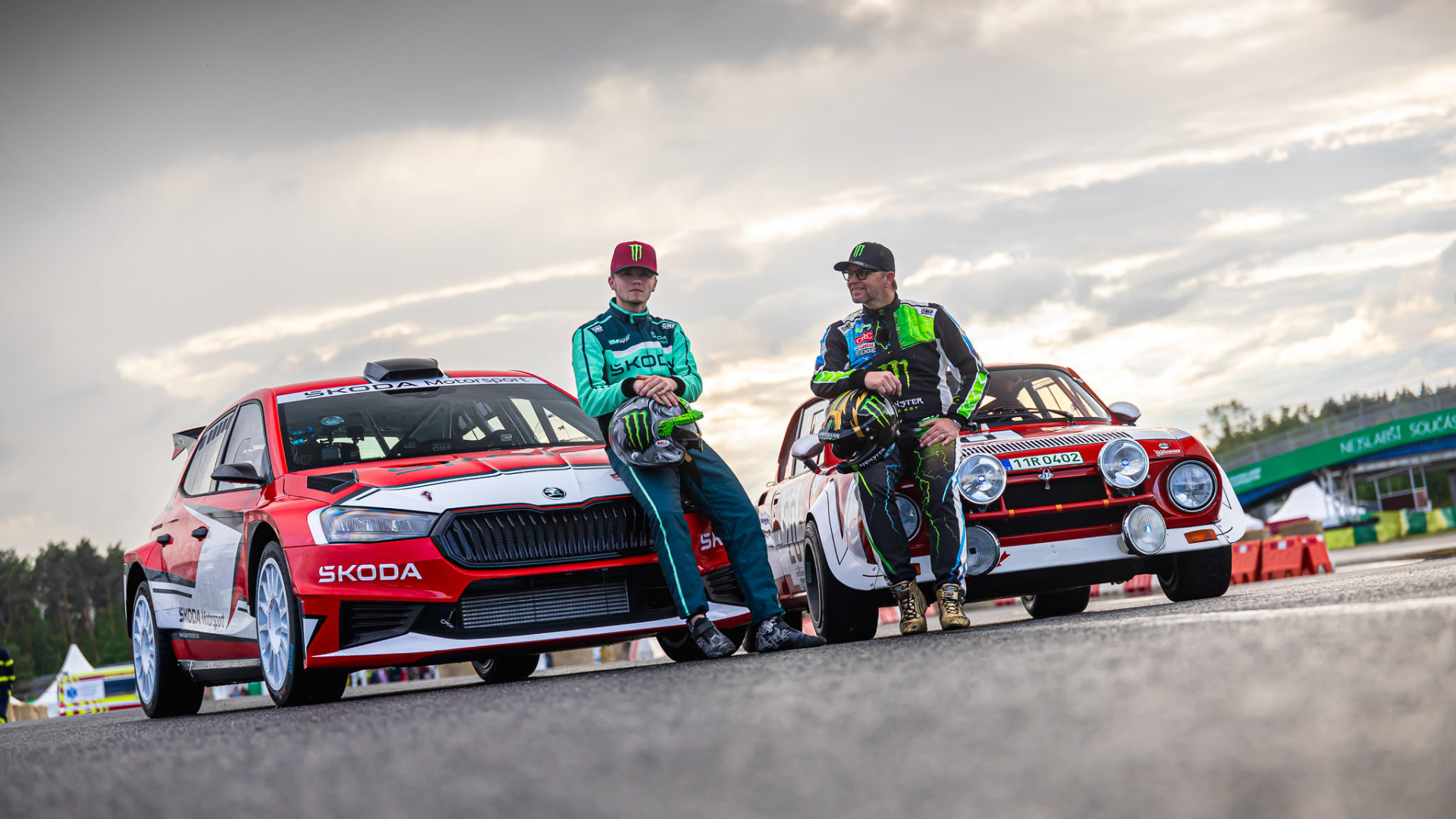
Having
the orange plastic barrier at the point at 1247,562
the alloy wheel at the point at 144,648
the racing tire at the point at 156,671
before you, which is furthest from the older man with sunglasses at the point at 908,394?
the orange plastic barrier at the point at 1247,562

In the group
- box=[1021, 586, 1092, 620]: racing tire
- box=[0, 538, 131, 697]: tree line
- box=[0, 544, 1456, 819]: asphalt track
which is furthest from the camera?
box=[0, 538, 131, 697]: tree line

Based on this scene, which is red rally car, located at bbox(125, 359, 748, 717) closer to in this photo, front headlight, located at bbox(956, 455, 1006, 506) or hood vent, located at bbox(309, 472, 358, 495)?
hood vent, located at bbox(309, 472, 358, 495)

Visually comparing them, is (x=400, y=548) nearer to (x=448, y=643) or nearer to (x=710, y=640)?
(x=448, y=643)

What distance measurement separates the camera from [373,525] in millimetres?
5832

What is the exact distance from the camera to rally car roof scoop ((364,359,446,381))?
7.60 meters

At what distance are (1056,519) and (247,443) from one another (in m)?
4.10

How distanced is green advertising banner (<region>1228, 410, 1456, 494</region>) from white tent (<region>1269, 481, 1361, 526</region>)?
1.23m

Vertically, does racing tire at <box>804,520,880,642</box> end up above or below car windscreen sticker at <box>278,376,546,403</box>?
below

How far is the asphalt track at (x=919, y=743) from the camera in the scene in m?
2.02

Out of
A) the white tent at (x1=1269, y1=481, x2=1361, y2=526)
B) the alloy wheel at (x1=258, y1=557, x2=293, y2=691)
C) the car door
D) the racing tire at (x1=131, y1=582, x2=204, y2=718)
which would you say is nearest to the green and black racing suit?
the alloy wheel at (x1=258, y1=557, x2=293, y2=691)

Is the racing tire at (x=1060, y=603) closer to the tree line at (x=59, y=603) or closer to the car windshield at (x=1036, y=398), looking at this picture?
the car windshield at (x=1036, y=398)

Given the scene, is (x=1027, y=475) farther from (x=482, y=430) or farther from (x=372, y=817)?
(x=372, y=817)

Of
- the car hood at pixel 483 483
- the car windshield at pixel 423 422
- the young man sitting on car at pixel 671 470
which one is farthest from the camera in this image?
the car windshield at pixel 423 422

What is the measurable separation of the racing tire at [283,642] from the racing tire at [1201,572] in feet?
13.7
